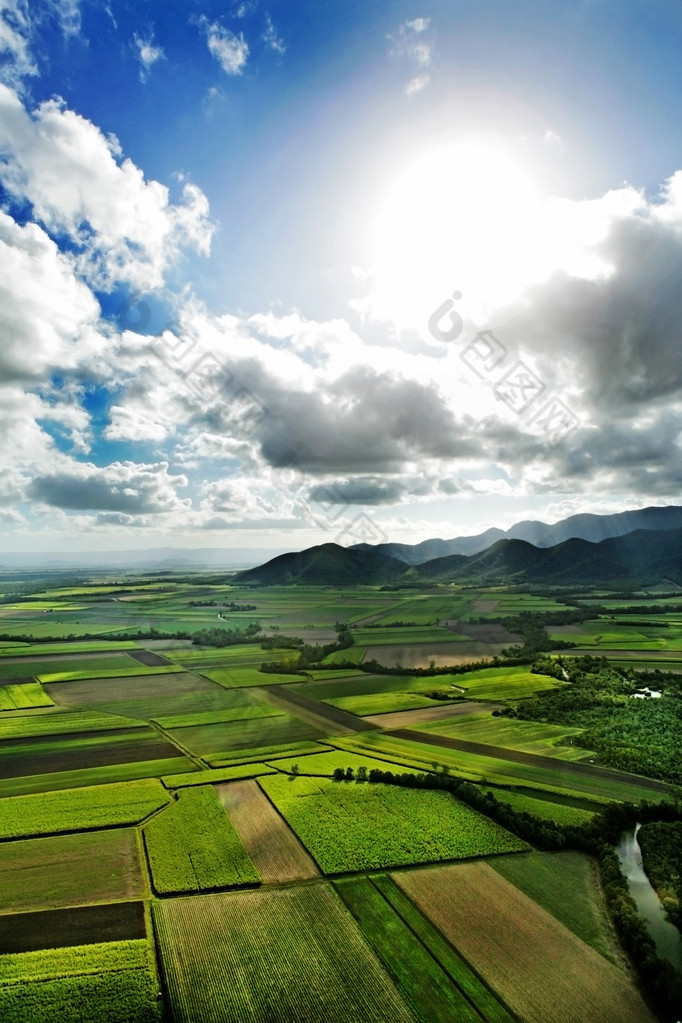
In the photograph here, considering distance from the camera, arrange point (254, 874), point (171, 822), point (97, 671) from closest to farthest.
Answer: point (254, 874) → point (171, 822) → point (97, 671)

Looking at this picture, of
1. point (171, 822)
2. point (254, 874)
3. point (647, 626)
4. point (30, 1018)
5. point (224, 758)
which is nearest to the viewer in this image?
point (30, 1018)

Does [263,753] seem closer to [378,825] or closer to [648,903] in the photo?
[378,825]

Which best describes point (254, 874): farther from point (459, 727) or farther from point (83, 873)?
point (459, 727)

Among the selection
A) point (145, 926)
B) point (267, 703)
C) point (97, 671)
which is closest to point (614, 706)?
point (267, 703)

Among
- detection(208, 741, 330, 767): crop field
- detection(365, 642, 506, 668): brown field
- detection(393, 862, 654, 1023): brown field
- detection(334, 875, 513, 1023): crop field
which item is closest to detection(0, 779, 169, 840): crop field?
detection(208, 741, 330, 767): crop field

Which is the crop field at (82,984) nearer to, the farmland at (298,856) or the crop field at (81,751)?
the farmland at (298,856)

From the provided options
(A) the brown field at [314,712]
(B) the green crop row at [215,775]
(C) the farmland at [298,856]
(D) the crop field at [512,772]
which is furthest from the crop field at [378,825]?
(A) the brown field at [314,712]

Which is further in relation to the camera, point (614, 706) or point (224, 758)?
point (614, 706)
